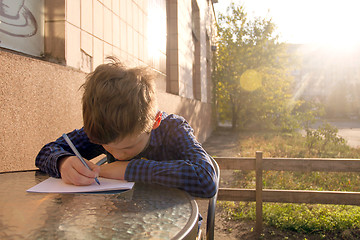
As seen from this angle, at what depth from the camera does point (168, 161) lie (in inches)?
47.9

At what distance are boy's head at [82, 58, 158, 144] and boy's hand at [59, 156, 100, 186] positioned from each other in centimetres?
13

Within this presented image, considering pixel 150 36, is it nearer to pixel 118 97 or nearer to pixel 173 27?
pixel 173 27

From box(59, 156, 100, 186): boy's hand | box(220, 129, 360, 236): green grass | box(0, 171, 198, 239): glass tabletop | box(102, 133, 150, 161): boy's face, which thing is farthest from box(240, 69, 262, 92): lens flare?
box(0, 171, 198, 239): glass tabletop

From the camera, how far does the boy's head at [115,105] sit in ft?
3.68

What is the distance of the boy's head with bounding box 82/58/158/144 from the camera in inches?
44.1

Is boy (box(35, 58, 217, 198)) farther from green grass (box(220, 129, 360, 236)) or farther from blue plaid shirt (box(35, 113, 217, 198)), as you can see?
green grass (box(220, 129, 360, 236))

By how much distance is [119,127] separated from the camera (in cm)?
113

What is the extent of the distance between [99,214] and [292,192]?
3.05 meters

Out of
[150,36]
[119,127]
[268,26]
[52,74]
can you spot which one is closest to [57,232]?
[119,127]

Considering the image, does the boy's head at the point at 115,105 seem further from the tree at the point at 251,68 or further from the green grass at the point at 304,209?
the tree at the point at 251,68

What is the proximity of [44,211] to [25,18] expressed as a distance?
1.68m

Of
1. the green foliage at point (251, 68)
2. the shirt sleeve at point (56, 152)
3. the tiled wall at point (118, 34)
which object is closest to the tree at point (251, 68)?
the green foliage at point (251, 68)

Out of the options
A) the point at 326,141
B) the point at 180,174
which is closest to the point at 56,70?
the point at 180,174

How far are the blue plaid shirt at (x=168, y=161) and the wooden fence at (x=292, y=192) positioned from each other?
86.9 inches
